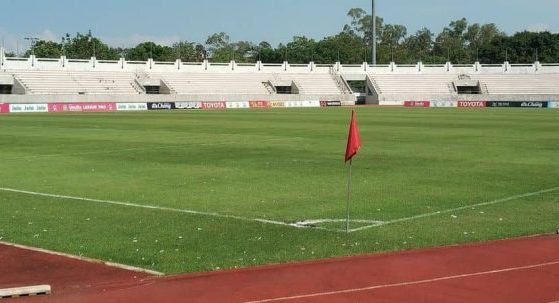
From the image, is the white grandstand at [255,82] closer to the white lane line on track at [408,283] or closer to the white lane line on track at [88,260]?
the white lane line on track at [88,260]

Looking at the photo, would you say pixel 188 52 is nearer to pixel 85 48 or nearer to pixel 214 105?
pixel 85 48

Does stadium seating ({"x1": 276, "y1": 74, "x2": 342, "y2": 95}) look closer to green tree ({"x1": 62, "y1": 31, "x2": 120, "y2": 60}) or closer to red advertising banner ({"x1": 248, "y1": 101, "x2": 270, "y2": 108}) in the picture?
red advertising banner ({"x1": 248, "y1": 101, "x2": 270, "y2": 108})

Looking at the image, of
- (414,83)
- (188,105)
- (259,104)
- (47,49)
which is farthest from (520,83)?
(47,49)

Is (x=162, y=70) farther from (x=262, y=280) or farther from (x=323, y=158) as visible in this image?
(x=262, y=280)

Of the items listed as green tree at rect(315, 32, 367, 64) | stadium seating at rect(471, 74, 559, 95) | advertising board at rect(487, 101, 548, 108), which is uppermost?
green tree at rect(315, 32, 367, 64)

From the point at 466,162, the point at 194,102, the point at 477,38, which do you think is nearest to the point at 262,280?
the point at 466,162

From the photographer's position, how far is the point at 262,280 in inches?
326

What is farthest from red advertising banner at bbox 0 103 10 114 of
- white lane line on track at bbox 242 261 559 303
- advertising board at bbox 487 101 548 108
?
white lane line on track at bbox 242 261 559 303

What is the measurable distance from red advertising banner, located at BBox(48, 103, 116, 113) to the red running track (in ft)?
204

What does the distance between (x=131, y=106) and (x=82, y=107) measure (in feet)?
16.8

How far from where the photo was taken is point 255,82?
9750 centimetres

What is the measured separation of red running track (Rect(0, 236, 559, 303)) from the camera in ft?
24.9

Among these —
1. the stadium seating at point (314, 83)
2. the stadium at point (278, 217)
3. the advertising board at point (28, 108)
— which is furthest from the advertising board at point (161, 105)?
the stadium at point (278, 217)

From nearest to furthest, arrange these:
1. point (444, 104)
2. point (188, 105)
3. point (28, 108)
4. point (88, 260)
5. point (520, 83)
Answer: point (88, 260)
point (28, 108)
point (188, 105)
point (444, 104)
point (520, 83)
